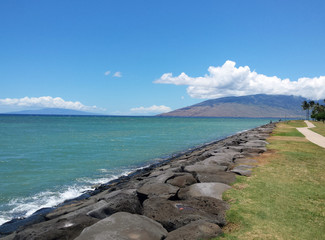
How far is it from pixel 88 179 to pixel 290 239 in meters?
11.7

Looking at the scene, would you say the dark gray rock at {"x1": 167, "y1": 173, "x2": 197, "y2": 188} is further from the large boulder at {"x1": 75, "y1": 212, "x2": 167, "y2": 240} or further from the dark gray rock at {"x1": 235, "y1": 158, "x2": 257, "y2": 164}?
the dark gray rock at {"x1": 235, "y1": 158, "x2": 257, "y2": 164}

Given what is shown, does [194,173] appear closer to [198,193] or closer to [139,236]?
[198,193]

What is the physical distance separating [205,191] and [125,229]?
10.2ft

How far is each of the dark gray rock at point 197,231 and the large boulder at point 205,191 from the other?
1849 mm

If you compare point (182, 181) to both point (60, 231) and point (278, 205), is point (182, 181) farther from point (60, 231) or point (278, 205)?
point (60, 231)

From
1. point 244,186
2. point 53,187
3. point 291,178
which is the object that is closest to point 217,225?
point 244,186

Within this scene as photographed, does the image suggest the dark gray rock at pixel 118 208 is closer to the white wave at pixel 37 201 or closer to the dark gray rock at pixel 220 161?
the white wave at pixel 37 201

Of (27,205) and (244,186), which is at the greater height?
(244,186)

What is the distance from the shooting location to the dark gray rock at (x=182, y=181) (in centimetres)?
807

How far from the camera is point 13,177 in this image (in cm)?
1416

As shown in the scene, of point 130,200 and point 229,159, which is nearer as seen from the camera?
point 130,200

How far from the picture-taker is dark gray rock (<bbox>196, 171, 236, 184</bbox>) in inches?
329

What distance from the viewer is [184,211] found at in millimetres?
5613

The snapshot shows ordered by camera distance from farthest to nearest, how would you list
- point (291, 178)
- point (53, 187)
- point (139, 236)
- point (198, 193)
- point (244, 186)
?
point (53, 187), point (291, 178), point (244, 186), point (198, 193), point (139, 236)
